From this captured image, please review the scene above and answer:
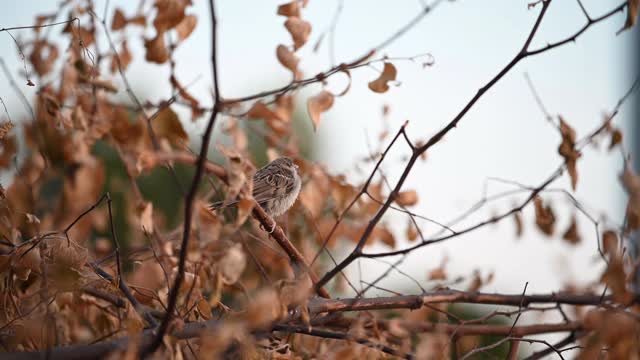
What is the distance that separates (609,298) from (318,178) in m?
1.37

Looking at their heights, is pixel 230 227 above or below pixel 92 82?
below

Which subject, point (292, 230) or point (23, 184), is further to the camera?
point (292, 230)

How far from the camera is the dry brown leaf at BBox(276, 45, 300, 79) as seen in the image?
227cm

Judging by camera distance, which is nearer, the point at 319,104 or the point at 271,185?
the point at 319,104

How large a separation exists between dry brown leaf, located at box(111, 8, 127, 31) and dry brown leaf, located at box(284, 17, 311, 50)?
1.74 ft

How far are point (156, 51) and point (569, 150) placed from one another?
1.29 metres

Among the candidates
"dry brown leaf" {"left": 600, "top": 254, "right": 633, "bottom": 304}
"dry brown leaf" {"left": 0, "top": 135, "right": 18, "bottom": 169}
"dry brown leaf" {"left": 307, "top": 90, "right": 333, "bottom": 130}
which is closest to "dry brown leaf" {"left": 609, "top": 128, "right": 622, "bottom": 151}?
"dry brown leaf" {"left": 600, "top": 254, "right": 633, "bottom": 304}

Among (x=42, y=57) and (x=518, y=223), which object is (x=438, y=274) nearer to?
(x=518, y=223)

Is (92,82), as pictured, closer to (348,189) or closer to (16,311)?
(16,311)

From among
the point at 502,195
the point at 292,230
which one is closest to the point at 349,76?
the point at 502,195

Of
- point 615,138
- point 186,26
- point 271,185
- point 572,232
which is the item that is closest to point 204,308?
point 186,26

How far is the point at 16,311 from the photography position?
2.43 m

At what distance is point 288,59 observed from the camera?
2275mm

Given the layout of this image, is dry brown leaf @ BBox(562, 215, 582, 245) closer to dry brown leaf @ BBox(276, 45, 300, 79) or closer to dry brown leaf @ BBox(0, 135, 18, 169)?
dry brown leaf @ BBox(276, 45, 300, 79)
